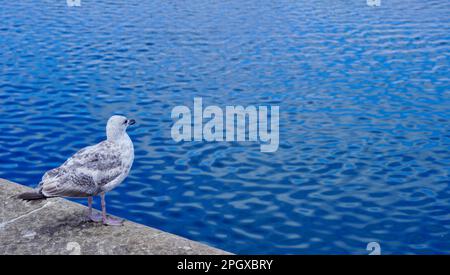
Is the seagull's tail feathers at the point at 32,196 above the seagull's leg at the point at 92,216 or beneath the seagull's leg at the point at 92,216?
above

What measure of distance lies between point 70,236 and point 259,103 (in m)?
8.05

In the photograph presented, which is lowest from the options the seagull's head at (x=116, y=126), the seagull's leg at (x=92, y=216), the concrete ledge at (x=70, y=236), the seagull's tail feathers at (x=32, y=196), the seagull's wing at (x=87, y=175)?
the concrete ledge at (x=70, y=236)

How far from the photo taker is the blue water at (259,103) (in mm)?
9495

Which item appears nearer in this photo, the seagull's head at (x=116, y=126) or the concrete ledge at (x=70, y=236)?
the concrete ledge at (x=70, y=236)

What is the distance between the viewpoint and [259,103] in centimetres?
1438

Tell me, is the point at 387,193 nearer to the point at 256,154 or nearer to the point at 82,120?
the point at 256,154

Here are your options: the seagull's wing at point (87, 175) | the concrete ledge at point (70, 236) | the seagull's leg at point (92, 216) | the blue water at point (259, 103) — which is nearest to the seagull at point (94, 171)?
the seagull's wing at point (87, 175)

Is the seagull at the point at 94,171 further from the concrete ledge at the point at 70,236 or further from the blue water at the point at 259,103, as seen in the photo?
the blue water at the point at 259,103

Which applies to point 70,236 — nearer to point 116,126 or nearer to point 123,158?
point 123,158

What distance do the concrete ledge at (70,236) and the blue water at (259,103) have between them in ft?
6.55

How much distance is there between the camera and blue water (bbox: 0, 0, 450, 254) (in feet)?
31.2

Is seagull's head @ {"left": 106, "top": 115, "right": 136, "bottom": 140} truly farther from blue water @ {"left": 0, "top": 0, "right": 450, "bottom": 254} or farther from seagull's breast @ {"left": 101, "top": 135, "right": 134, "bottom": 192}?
blue water @ {"left": 0, "top": 0, "right": 450, "bottom": 254}

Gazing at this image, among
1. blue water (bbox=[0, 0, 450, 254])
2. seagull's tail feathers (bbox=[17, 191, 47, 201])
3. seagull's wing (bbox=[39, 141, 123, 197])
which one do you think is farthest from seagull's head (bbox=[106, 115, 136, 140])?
blue water (bbox=[0, 0, 450, 254])

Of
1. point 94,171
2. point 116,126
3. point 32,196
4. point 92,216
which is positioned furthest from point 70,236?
point 116,126
